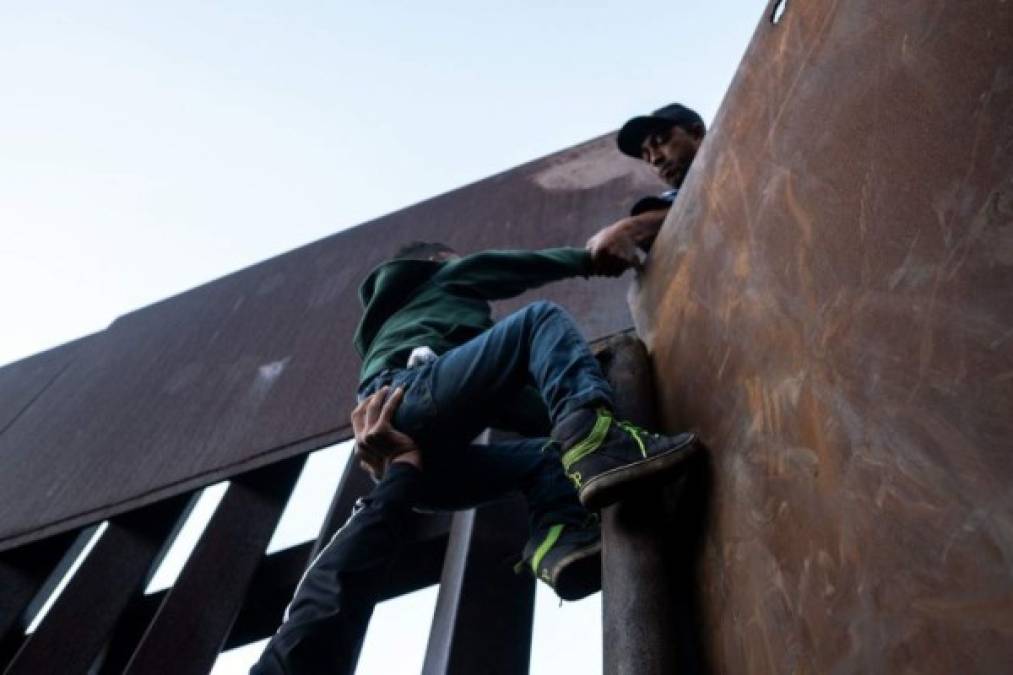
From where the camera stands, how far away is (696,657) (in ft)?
4.58

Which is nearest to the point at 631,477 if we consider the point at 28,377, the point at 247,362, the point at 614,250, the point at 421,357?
the point at 421,357

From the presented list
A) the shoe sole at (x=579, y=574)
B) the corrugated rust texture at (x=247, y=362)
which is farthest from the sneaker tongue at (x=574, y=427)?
the corrugated rust texture at (x=247, y=362)

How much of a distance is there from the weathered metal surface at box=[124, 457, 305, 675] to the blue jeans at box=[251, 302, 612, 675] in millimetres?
691

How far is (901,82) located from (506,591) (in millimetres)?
1443

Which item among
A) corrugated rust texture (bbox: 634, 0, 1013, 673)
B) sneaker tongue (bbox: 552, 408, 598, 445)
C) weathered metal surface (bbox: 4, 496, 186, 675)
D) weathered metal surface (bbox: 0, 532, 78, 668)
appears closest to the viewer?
corrugated rust texture (bbox: 634, 0, 1013, 673)

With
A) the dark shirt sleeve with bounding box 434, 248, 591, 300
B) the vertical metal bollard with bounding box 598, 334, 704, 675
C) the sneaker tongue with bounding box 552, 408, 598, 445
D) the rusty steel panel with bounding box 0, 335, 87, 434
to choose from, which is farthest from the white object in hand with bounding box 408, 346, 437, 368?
the rusty steel panel with bounding box 0, 335, 87, 434

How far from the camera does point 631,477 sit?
1401 millimetres

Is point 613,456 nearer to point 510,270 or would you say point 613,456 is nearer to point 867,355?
point 867,355

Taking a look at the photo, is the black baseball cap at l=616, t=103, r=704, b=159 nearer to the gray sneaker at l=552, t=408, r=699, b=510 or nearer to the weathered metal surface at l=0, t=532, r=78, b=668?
the gray sneaker at l=552, t=408, r=699, b=510

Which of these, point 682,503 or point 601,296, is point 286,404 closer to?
point 601,296

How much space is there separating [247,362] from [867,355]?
318 centimetres

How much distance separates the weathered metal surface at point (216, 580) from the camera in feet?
7.70

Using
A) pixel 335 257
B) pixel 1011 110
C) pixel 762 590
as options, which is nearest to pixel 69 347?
pixel 335 257

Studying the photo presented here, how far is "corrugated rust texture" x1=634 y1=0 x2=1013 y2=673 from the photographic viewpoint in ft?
2.86
